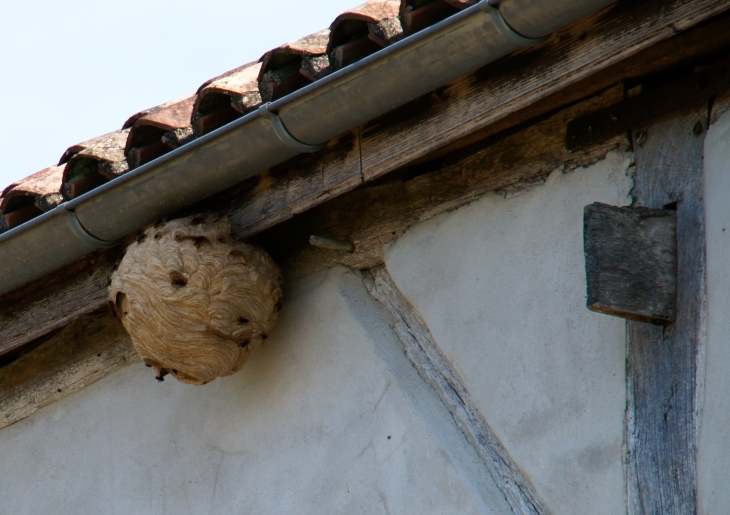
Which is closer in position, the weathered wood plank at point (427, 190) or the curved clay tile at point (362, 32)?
the curved clay tile at point (362, 32)

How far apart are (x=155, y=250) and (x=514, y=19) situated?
4.49 ft

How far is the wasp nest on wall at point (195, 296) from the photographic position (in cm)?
305

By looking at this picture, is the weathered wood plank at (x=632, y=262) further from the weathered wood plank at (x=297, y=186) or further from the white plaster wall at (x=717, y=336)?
the weathered wood plank at (x=297, y=186)

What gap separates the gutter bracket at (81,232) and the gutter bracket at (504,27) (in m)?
1.48

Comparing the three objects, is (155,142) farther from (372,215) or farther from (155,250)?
(372,215)

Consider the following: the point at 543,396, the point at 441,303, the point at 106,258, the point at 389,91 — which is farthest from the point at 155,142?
the point at 543,396

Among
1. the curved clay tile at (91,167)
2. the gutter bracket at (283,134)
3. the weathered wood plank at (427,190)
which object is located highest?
the curved clay tile at (91,167)

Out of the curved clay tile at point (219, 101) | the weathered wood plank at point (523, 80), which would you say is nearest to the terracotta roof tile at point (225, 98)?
the curved clay tile at point (219, 101)

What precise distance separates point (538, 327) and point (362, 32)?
3.19 ft

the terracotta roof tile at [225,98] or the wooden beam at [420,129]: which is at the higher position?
the terracotta roof tile at [225,98]

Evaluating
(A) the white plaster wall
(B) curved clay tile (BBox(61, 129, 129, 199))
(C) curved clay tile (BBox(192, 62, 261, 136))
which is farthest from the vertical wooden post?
(B) curved clay tile (BBox(61, 129, 129, 199))

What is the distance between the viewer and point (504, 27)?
8.00ft

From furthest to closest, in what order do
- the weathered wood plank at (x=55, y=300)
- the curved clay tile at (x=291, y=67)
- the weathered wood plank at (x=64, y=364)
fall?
1. the weathered wood plank at (x=64, y=364)
2. the weathered wood plank at (x=55, y=300)
3. the curved clay tile at (x=291, y=67)

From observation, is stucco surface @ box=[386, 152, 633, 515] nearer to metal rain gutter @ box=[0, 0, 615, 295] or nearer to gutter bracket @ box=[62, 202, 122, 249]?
metal rain gutter @ box=[0, 0, 615, 295]
